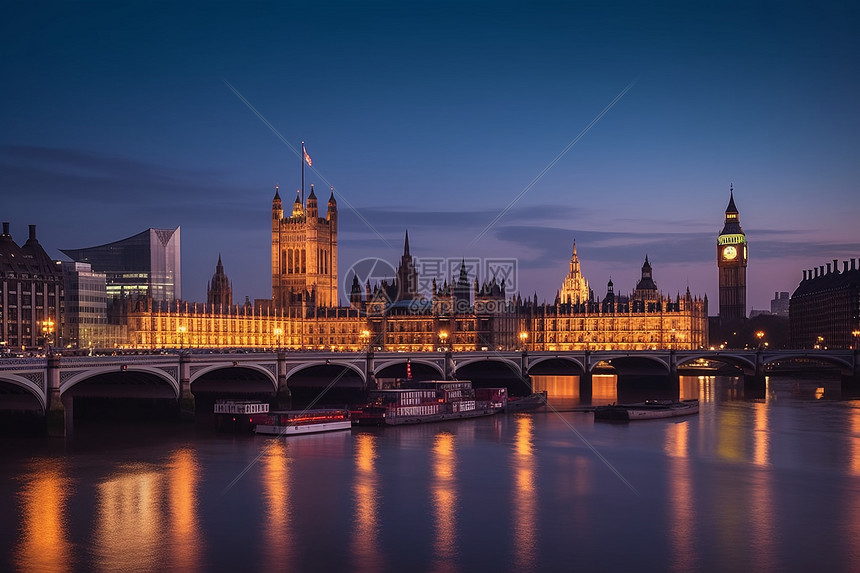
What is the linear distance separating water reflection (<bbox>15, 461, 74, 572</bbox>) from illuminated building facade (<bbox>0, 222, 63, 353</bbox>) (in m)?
88.0

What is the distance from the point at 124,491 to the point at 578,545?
73.0 ft

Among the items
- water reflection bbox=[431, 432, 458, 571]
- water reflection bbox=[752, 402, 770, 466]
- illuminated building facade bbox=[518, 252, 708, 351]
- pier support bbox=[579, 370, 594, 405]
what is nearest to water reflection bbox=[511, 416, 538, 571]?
water reflection bbox=[431, 432, 458, 571]

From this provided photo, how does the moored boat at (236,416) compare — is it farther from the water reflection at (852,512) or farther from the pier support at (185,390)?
the water reflection at (852,512)

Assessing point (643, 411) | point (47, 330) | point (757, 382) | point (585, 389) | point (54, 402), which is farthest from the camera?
point (757, 382)

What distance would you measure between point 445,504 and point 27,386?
2759cm

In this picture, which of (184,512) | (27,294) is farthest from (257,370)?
(27,294)

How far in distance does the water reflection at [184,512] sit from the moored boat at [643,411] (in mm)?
38435

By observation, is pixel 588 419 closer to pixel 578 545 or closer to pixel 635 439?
pixel 635 439

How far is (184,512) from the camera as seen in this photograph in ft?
147

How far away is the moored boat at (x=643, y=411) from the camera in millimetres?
86062

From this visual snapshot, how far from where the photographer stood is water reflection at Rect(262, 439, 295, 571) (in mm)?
38000

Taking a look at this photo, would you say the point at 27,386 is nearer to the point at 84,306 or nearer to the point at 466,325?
the point at 466,325

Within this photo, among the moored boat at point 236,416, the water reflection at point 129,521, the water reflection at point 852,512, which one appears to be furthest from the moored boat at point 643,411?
the water reflection at point 129,521

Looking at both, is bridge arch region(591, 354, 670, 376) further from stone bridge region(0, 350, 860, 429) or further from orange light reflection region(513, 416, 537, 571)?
orange light reflection region(513, 416, 537, 571)
